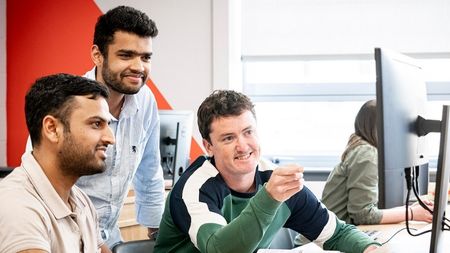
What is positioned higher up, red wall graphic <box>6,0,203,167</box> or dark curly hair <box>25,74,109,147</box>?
red wall graphic <box>6,0,203,167</box>

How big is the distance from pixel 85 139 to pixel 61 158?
80 mm

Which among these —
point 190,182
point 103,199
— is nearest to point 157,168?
point 103,199

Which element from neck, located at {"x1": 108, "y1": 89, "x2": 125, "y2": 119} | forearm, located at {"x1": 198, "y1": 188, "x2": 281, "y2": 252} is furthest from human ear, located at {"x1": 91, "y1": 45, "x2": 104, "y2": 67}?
forearm, located at {"x1": 198, "y1": 188, "x2": 281, "y2": 252}

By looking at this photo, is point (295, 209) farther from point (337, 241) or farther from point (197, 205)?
point (197, 205)

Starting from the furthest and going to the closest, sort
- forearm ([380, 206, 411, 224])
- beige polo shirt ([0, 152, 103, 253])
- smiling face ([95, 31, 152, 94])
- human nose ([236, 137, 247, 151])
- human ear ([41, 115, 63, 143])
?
forearm ([380, 206, 411, 224]) → smiling face ([95, 31, 152, 94]) → human nose ([236, 137, 247, 151]) → human ear ([41, 115, 63, 143]) → beige polo shirt ([0, 152, 103, 253])

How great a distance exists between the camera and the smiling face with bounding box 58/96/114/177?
5.22 feet

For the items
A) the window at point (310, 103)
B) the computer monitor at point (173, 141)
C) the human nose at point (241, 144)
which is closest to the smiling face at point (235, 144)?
the human nose at point (241, 144)

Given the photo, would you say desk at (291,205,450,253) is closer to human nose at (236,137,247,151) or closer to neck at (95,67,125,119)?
human nose at (236,137,247,151)

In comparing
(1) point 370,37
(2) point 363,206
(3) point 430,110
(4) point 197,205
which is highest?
(1) point 370,37

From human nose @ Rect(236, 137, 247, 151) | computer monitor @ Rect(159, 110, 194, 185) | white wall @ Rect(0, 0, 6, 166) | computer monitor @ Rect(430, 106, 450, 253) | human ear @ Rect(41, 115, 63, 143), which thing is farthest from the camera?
white wall @ Rect(0, 0, 6, 166)

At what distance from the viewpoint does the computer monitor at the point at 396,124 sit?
1.42 metres

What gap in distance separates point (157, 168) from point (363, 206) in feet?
2.90

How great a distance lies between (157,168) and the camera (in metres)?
2.62

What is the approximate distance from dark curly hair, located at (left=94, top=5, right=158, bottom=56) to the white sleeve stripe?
1.98 ft
